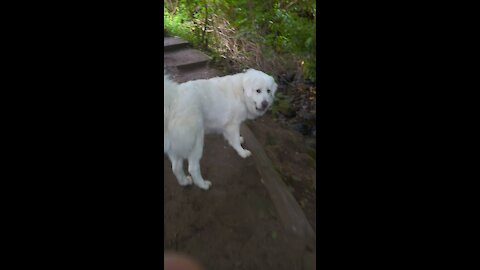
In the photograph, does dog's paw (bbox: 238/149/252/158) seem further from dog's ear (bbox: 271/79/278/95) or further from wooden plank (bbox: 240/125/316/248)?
dog's ear (bbox: 271/79/278/95)

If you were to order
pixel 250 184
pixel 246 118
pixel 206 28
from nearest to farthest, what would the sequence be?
pixel 250 184
pixel 206 28
pixel 246 118

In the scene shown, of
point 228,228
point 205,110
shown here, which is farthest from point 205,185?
point 205,110

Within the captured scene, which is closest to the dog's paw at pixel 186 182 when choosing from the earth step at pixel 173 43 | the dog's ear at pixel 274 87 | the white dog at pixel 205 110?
the white dog at pixel 205 110

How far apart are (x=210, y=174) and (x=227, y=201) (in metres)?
0.19

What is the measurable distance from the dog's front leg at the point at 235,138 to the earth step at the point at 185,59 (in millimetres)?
392

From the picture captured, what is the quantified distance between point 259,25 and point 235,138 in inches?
23.9

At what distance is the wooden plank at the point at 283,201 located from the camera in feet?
3.49

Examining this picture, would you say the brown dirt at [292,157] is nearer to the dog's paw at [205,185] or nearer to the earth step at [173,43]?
the dog's paw at [205,185]

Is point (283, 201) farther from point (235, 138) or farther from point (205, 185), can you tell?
point (235, 138)

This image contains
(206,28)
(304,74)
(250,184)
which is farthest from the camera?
(304,74)
